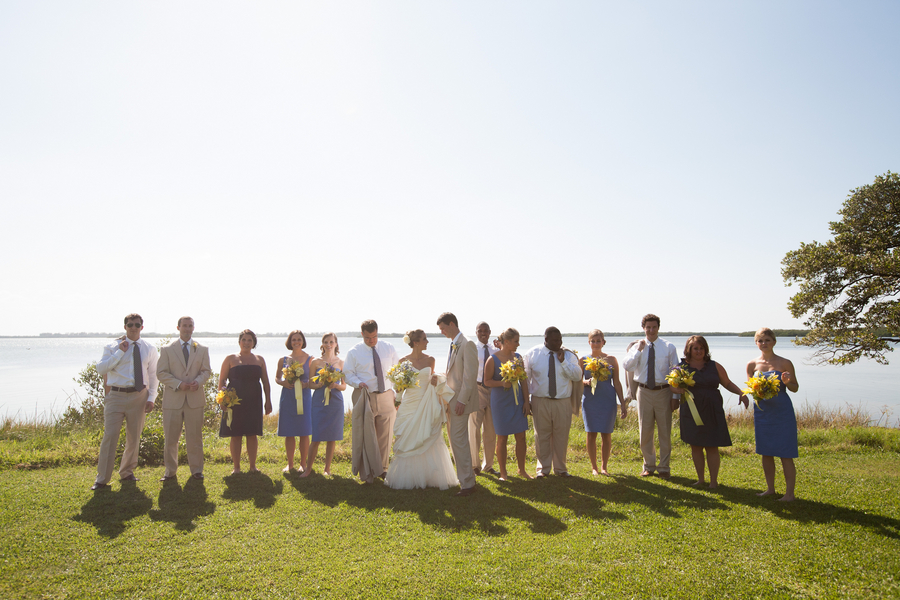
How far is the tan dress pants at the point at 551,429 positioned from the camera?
25.1 feet

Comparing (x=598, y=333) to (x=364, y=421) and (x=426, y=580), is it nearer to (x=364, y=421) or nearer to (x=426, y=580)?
(x=364, y=421)

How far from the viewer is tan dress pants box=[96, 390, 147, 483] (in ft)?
23.2

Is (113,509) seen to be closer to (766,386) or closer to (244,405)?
(244,405)

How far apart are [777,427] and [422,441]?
455cm

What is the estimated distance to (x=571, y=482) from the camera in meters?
7.38

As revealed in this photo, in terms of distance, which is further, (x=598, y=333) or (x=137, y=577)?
(x=598, y=333)

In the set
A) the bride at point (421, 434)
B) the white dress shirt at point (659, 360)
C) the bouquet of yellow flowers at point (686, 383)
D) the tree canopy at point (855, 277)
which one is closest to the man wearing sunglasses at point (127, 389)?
the bride at point (421, 434)

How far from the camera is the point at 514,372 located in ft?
24.1

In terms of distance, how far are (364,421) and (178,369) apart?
9.65 ft

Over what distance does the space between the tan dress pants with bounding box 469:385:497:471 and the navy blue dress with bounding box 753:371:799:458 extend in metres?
3.72

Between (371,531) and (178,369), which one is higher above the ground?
(178,369)

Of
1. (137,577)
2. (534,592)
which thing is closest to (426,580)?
(534,592)

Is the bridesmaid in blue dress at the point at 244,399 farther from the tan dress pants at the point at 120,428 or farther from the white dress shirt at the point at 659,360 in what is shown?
the white dress shirt at the point at 659,360

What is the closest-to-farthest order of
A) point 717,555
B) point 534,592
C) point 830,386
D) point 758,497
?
point 534,592, point 717,555, point 758,497, point 830,386
